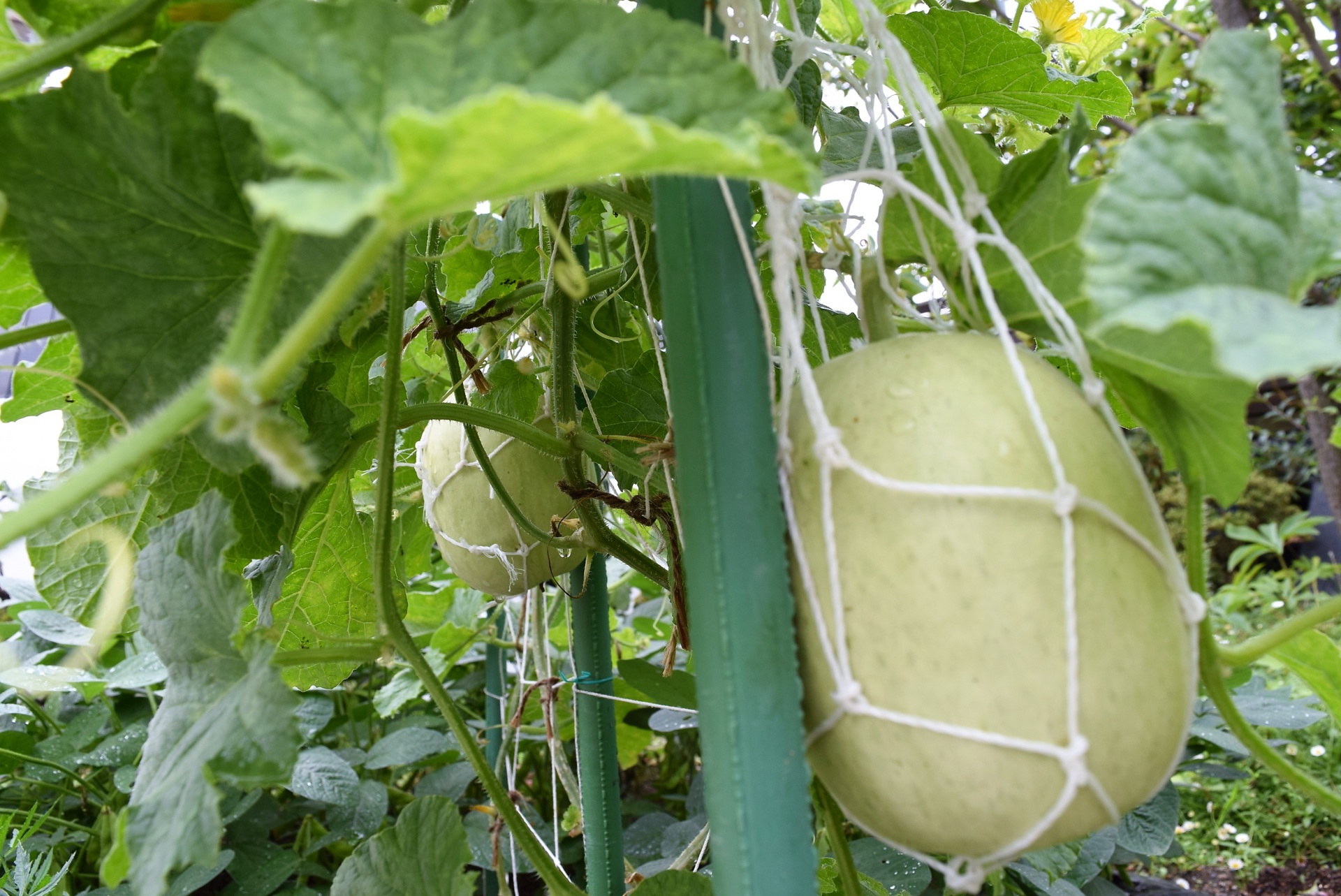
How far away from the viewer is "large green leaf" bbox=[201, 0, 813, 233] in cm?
25

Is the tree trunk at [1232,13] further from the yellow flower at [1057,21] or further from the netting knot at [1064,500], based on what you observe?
the netting knot at [1064,500]

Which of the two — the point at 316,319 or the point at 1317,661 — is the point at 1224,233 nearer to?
the point at 316,319

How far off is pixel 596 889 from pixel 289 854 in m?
0.44

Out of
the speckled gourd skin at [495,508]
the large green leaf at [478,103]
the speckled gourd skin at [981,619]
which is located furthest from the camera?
the speckled gourd skin at [495,508]

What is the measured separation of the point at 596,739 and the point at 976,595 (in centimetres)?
63

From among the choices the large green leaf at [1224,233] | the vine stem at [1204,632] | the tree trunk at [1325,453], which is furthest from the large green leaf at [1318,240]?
the tree trunk at [1325,453]

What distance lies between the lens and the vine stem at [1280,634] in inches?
17.6

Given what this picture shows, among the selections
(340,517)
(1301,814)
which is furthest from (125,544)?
(1301,814)

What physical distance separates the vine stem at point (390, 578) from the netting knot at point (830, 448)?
0.29m

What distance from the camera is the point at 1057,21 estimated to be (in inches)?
35.8

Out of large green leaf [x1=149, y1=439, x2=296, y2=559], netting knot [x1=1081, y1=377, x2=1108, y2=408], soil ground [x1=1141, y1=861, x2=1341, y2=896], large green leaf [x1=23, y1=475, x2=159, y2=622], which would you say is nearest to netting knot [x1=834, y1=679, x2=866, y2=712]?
netting knot [x1=1081, y1=377, x2=1108, y2=408]

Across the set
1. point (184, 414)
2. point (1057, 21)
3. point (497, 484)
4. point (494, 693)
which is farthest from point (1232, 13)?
point (184, 414)

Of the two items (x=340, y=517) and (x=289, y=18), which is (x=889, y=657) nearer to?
(x=289, y=18)

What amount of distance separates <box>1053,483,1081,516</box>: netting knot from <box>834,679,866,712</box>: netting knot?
0.32 ft
